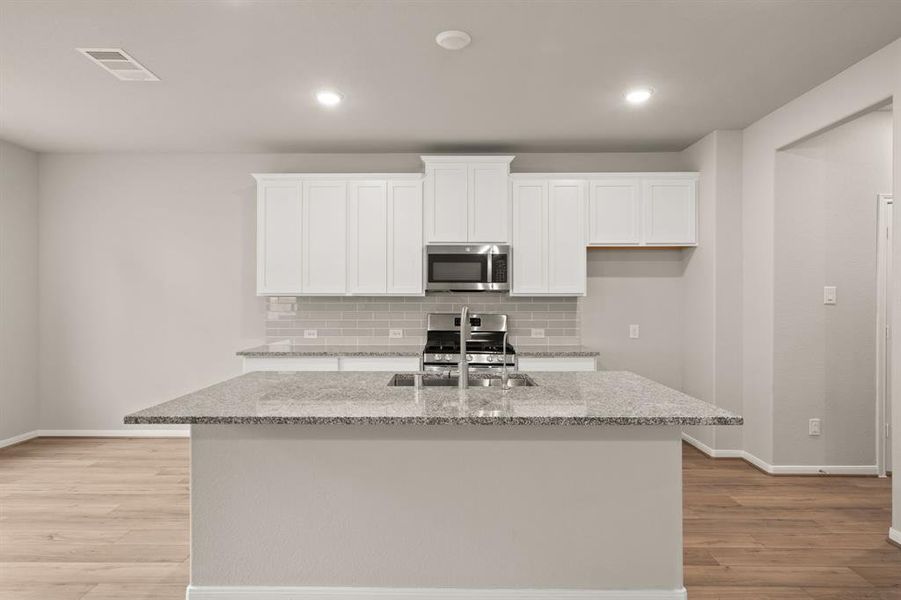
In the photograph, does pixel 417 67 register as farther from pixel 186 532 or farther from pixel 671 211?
pixel 186 532

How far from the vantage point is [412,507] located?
2285 millimetres

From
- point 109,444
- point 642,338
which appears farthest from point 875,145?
point 109,444

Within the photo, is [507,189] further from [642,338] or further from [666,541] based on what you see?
[666,541]

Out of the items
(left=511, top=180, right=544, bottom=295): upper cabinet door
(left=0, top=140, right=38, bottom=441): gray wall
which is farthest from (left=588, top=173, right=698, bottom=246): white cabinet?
(left=0, top=140, right=38, bottom=441): gray wall

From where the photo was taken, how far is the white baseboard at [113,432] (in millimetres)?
5169

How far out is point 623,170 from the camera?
16.9 ft

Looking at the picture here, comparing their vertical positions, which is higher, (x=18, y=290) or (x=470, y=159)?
(x=470, y=159)

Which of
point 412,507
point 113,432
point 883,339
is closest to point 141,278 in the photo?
point 113,432

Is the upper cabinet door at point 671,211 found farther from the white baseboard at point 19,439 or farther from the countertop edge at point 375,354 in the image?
the white baseboard at point 19,439

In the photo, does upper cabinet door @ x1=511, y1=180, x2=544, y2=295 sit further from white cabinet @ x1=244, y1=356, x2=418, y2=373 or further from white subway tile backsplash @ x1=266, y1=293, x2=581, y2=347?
white cabinet @ x1=244, y1=356, x2=418, y2=373

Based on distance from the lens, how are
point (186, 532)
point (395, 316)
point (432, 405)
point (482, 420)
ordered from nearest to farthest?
point (482, 420) → point (432, 405) → point (186, 532) → point (395, 316)

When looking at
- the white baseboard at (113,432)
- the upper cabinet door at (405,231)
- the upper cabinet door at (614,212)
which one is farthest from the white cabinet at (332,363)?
the upper cabinet door at (614,212)

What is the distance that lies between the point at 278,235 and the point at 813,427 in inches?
176

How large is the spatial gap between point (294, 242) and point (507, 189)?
74.1 inches
